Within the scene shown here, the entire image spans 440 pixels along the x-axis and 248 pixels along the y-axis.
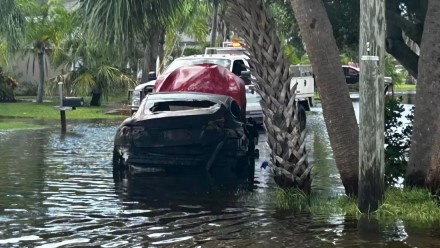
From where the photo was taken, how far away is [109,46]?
17.3 meters

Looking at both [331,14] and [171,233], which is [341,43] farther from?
[171,233]

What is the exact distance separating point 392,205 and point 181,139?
4199 mm

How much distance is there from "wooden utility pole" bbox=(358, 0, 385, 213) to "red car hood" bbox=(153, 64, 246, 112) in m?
8.72

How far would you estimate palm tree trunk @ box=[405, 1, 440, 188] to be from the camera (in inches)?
440

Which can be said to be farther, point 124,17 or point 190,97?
point 190,97

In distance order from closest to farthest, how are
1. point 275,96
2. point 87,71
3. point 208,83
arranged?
point 275,96 → point 208,83 → point 87,71

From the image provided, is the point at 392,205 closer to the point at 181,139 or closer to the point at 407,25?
the point at 181,139

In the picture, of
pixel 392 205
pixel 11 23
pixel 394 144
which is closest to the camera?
pixel 392 205

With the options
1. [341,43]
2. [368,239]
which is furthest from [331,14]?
[368,239]

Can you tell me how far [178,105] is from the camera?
16.2 meters

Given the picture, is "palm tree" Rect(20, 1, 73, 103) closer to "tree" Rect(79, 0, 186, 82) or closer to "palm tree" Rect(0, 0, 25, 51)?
"palm tree" Rect(0, 0, 25, 51)

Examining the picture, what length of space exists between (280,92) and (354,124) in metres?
1.12

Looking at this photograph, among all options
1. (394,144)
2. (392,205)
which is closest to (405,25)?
(394,144)

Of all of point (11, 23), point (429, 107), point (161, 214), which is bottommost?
point (161, 214)
